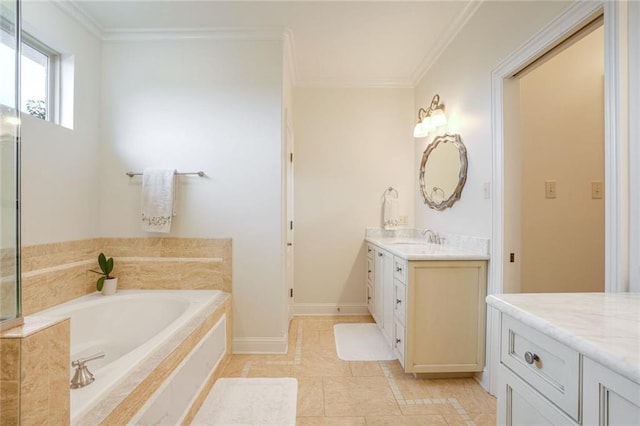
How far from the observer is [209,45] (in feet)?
7.77

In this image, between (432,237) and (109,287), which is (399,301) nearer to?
(432,237)

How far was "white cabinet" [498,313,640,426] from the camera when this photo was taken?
1.77 feet

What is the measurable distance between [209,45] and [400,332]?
8.67ft

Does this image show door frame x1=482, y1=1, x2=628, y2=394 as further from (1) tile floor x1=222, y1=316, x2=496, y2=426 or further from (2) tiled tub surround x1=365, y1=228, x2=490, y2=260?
(1) tile floor x1=222, y1=316, x2=496, y2=426

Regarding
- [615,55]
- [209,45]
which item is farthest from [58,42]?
[615,55]

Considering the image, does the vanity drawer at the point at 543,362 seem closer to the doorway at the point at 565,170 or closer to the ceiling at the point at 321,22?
the doorway at the point at 565,170

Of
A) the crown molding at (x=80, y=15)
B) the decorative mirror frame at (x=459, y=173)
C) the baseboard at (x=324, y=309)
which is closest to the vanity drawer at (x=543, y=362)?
the decorative mirror frame at (x=459, y=173)

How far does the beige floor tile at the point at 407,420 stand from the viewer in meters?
1.56

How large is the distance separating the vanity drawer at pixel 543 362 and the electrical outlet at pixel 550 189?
1.74m

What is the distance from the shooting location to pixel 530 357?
759 millimetres

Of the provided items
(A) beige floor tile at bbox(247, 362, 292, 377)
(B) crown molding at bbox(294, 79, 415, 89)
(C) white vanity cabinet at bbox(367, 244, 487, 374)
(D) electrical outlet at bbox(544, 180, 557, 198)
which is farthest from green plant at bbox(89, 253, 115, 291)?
(D) electrical outlet at bbox(544, 180, 557, 198)

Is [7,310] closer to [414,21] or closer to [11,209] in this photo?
[11,209]

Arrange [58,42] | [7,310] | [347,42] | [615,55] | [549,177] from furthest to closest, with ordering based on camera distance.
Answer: [347,42], [549,177], [58,42], [615,55], [7,310]

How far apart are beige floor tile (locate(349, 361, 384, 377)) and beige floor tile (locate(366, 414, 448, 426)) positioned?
43 cm
